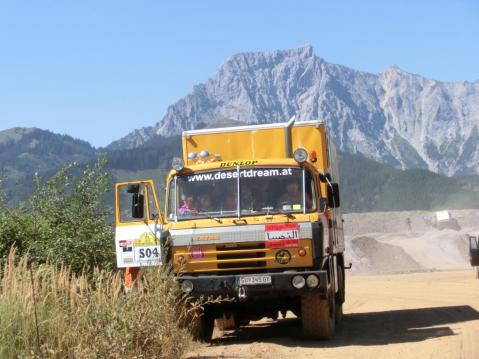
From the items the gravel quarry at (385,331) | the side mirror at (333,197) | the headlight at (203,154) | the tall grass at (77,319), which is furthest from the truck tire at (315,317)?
the tall grass at (77,319)

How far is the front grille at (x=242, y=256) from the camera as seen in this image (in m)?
11.7

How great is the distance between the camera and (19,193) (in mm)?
17375

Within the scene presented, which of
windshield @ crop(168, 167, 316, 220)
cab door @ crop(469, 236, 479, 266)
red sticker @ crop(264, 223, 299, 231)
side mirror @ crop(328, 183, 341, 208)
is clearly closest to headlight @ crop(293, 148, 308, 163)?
windshield @ crop(168, 167, 316, 220)

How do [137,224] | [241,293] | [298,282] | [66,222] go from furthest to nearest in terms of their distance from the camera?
[66,222]
[137,224]
[241,293]
[298,282]

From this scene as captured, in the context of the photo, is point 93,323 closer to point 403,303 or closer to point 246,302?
point 246,302

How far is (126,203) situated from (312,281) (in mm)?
3580

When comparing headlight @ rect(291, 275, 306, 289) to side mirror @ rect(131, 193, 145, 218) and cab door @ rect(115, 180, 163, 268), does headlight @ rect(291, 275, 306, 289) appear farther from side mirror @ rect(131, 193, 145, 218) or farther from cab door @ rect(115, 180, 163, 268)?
side mirror @ rect(131, 193, 145, 218)

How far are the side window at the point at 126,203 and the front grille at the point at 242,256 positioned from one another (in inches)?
64.5

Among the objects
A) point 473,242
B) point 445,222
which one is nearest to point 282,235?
point 473,242

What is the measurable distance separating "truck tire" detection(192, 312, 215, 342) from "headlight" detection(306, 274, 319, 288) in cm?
181

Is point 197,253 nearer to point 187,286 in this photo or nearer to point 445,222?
point 187,286

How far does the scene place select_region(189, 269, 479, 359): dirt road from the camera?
36.8 feet

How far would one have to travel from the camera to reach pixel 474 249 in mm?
27797

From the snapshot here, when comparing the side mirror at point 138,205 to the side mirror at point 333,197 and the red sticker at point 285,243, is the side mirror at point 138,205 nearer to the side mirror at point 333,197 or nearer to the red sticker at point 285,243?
the red sticker at point 285,243
